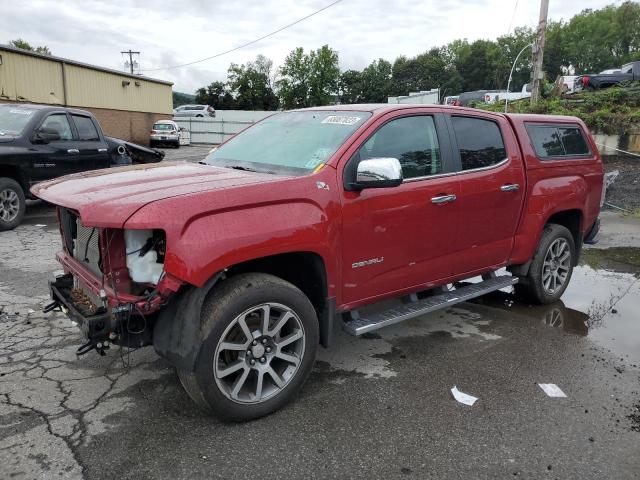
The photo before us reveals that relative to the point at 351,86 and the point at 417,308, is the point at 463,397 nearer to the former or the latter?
the point at 417,308

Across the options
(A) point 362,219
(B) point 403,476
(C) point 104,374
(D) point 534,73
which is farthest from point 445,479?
(D) point 534,73

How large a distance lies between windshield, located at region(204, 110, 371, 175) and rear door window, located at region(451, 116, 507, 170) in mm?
995

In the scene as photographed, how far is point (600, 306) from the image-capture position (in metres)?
5.47

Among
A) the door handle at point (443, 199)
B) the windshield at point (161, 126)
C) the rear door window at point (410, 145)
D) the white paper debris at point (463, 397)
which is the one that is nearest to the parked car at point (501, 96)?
the windshield at point (161, 126)

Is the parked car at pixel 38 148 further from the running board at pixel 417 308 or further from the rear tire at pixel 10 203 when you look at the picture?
the running board at pixel 417 308

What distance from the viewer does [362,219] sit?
3.48 metres

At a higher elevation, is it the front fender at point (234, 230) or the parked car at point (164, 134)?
the parked car at point (164, 134)

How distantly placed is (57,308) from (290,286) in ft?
5.55

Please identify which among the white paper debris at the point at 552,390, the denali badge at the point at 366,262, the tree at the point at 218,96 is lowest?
the white paper debris at the point at 552,390

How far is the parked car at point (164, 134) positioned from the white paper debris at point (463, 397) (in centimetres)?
2785

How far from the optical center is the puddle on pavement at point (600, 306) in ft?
15.2

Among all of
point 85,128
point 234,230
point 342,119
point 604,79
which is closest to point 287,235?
point 234,230

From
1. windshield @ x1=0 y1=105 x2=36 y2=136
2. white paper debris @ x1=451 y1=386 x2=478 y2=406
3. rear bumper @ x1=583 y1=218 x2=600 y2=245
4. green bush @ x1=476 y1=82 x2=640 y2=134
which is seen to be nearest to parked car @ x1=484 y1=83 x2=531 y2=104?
green bush @ x1=476 y1=82 x2=640 y2=134

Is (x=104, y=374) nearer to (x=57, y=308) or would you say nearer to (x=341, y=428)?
(x=57, y=308)
